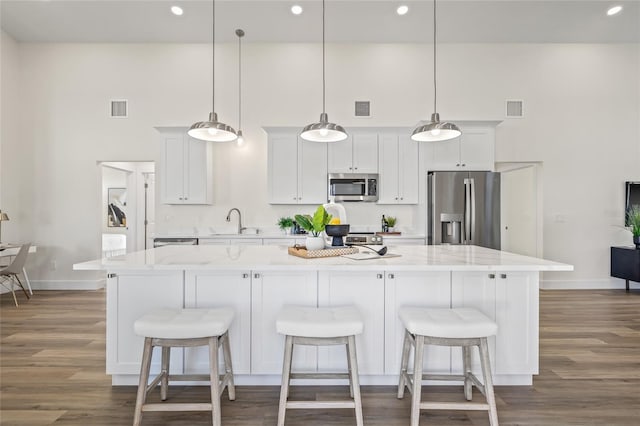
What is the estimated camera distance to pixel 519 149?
207 inches

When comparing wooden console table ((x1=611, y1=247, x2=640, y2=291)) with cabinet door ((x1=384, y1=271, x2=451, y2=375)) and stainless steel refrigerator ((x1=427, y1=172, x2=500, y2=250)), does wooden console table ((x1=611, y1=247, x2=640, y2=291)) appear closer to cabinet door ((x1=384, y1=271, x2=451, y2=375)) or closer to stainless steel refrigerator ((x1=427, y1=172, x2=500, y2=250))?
stainless steel refrigerator ((x1=427, y1=172, x2=500, y2=250))

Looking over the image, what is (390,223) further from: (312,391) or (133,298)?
(133,298)

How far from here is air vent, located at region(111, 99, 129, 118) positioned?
524cm

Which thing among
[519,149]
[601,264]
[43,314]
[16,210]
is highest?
[519,149]

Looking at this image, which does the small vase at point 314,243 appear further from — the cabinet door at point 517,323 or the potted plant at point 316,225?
the cabinet door at point 517,323

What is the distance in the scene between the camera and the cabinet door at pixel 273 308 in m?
2.17

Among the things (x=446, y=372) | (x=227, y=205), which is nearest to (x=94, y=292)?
(x=227, y=205)

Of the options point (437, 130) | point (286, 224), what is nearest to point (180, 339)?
point (437, 130)

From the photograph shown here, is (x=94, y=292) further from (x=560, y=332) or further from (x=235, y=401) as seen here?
(x=560, y=332)

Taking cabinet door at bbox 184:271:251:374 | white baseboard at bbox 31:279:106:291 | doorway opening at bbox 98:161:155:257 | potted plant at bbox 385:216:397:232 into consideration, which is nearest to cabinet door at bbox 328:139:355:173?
potted plant at bbox 385:216:397:232

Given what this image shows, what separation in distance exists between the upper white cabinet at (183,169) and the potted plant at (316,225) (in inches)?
116

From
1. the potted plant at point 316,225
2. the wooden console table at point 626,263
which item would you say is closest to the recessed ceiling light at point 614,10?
the wooden console table at point 626,263

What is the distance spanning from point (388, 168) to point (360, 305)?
9.91 ft

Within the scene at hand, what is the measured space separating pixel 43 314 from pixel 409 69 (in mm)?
5954
